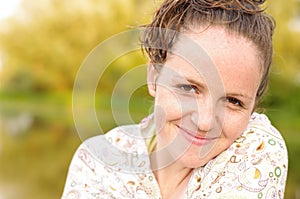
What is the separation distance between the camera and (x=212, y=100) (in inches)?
54.0

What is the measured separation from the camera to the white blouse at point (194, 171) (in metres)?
1.42

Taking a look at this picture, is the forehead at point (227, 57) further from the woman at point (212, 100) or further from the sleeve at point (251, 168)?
the sleeve at point (251, 168)

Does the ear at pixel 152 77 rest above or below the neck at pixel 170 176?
above

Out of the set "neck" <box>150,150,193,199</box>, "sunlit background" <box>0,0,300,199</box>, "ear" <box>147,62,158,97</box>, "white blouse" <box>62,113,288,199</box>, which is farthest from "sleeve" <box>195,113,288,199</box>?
"sunlit background" <box>0,0,300,199</box>

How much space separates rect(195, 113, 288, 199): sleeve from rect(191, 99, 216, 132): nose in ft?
0.38

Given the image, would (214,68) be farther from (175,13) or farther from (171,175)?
(171,175)

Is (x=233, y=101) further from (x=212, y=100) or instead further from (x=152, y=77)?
(x=152, y=77)

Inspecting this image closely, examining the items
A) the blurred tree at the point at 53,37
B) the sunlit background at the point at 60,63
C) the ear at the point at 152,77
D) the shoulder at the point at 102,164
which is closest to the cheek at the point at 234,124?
the ear at the point at 152,77

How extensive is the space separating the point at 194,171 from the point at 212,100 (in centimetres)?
24

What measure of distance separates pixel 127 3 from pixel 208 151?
1076 cm

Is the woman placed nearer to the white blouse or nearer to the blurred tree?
the white blouse

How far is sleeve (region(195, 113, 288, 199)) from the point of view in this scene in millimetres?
1412

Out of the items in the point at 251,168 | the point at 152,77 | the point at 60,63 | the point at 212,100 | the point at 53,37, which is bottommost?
the point at 251,168

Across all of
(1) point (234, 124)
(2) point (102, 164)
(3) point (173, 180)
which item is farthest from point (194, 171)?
(2) point (102, 164)
